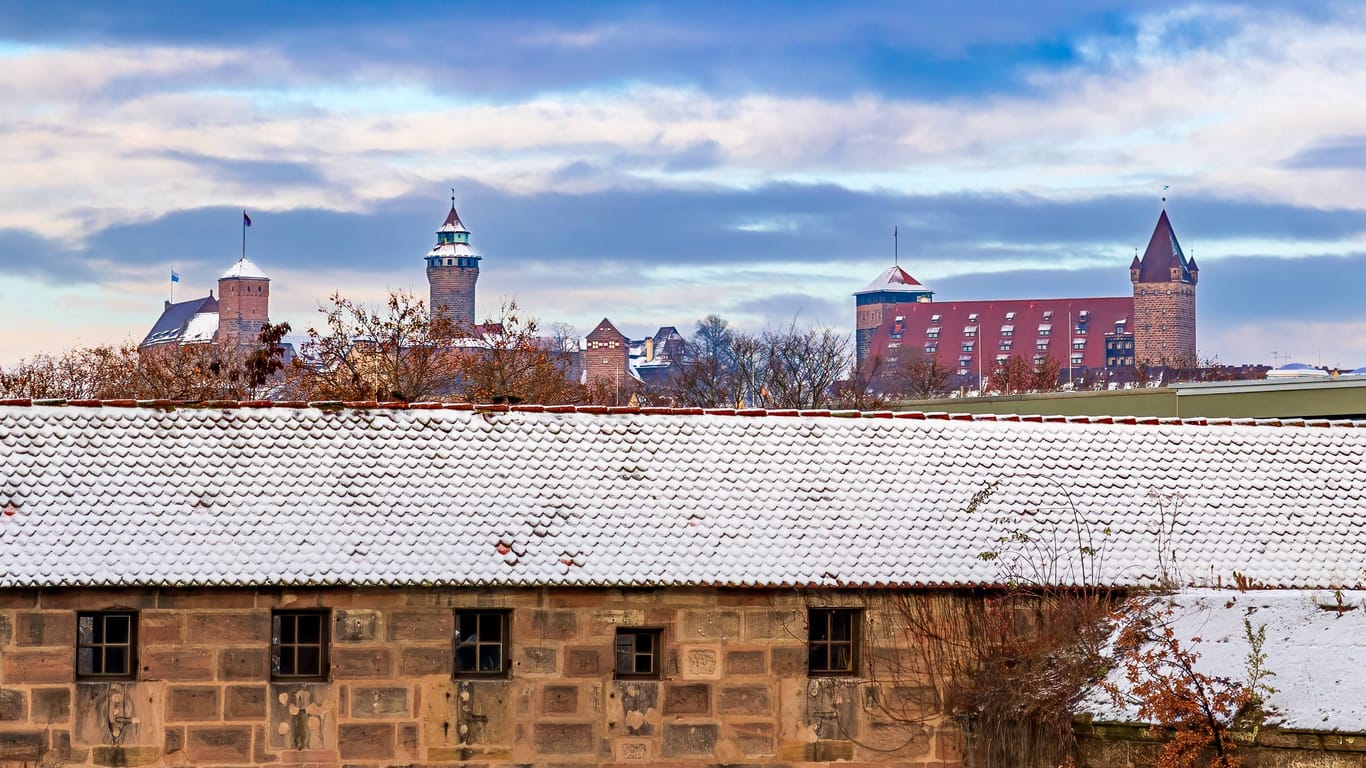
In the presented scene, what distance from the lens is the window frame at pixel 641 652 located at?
18703mm

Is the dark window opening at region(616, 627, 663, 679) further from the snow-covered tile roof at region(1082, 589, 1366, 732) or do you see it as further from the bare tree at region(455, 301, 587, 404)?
the bare tree at region(455, 301, 587, 404)

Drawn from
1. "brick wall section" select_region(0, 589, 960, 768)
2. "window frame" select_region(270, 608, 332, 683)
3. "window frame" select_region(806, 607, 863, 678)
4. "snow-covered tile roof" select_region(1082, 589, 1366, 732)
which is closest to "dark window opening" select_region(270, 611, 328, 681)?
"window frame" select_region(270, 608, 332, 683)

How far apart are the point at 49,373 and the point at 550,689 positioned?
62.1 m

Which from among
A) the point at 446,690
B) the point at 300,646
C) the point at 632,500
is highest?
the point at 632,500

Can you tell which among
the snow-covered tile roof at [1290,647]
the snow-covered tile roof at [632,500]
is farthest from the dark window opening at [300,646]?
the snow-covered tile roof at [1290,647]

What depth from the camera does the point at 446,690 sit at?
720 inches

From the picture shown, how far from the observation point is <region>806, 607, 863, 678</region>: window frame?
19.1 m

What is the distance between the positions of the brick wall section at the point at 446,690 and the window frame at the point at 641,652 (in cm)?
8

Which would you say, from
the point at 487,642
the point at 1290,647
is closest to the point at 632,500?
the point at 487,642

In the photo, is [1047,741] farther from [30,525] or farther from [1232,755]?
[30,525]

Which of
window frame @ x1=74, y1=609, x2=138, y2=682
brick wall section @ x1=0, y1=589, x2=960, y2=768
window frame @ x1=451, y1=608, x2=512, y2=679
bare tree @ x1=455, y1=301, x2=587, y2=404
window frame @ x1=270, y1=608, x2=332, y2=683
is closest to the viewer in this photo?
brick wall section @ x1=0, y1=589, x2=960, y2=768

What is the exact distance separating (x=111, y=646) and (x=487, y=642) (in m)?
3.35

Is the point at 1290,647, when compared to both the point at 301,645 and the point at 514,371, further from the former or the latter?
the point at 514,371

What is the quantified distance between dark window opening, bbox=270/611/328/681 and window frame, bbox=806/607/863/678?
14.9ft
